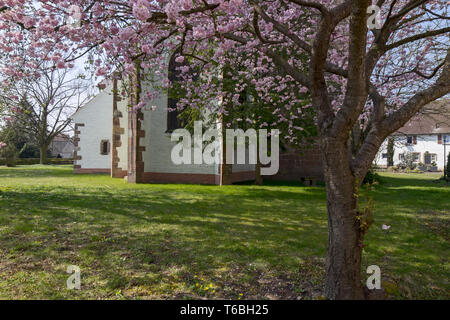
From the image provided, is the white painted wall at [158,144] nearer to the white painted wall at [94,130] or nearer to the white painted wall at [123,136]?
the white painted wall at [123,136]

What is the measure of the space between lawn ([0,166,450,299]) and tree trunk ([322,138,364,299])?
0.36 m

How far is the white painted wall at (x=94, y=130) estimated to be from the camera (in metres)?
24.9

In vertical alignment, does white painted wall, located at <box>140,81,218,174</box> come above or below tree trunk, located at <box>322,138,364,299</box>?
above

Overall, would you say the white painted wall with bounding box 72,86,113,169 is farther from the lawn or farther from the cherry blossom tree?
the cherry blossom tree

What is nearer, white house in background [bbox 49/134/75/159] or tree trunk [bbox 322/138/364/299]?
tree trunk [bbox 322/138/364/299]

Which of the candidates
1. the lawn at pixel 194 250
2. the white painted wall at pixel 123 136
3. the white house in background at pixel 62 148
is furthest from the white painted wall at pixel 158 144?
the white house in background at pixel 62 148

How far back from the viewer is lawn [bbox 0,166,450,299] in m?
3.71

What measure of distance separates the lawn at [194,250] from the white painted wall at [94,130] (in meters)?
16.2

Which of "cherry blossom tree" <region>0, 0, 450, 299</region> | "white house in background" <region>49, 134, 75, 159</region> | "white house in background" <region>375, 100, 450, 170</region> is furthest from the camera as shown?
"white house in background" <region>49, 134, 75, 159</region>

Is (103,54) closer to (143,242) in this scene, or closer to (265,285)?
(143,242)

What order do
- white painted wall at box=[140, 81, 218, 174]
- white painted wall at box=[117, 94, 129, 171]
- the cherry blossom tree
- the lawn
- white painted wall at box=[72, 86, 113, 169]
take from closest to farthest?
1. the cherry blossom tree
2. the lawn
3. white painted wall at box=[140, 81, 218, 174]
4. white painted wall at box=[117, 94, 129, 171]
5. white painted wall at box=[72, 86, 113, 169]

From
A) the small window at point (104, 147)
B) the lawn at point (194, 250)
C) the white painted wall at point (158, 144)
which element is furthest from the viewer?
the small window at point (104, 147)

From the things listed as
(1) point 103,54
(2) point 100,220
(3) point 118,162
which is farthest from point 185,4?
(3) point 118,162

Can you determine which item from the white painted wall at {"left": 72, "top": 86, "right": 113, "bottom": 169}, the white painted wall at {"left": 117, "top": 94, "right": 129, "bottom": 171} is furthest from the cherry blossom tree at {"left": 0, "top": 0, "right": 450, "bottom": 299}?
the white painted wall at {"left": 72, "top": 86, "right": 113, "bottom": 169}
